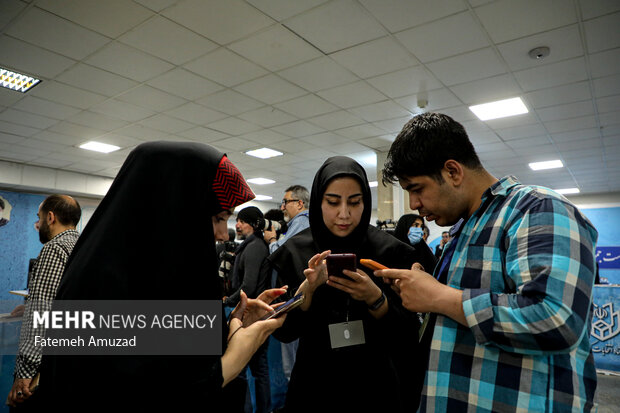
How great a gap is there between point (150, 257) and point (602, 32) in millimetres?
3924

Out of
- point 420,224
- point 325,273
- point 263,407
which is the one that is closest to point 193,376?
point 325,273

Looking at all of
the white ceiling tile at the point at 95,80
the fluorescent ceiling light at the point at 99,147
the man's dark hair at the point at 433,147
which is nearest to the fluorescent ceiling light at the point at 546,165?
the white ceiling tile at the point at 95,80

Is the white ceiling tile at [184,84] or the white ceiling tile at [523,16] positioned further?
the white ceiling tile at [184,84]

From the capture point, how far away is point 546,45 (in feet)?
10.7

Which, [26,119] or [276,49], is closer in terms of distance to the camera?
[276,49]

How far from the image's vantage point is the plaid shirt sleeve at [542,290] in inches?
29.3

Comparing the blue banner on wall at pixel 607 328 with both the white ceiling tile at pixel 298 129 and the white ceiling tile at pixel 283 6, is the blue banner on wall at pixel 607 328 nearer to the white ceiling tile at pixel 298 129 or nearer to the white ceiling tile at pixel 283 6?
the white ceiling tile at pixel 298 129

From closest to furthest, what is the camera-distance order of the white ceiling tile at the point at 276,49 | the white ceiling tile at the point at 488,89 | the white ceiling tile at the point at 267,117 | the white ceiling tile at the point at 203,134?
the white ceiling tile at the point at 276,49 < the white ceiling tile at the point at 488,89 < the white ceiling tile at the point at 267,117 < the white ceiling tile at the point at 203,134

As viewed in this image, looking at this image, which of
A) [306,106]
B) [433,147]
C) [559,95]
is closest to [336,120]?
[306,106]

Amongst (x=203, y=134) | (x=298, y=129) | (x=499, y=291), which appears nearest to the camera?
(x=499, y=291)

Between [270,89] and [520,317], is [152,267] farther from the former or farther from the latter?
[270,89]

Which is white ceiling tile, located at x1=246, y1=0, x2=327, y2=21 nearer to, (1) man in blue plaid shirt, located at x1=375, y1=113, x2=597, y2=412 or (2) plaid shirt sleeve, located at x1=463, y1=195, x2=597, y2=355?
(1) man in blue plaid shirt, located at x1=375, y1=113, x2=597, y2=412

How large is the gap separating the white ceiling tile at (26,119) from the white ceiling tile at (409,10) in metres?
4.95

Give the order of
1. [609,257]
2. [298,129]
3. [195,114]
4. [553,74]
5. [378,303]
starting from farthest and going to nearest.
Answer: [609,257]
[298,129]
[195,114]
[553,74]
[378,303]
